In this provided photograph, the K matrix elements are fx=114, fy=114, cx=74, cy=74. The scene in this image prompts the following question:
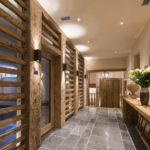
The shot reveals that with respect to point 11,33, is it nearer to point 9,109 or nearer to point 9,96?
point 9,96

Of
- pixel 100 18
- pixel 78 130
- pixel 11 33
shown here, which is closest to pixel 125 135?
pixel 78 130

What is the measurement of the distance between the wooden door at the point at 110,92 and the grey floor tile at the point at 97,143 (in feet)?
22.1

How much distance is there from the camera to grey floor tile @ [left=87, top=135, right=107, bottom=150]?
2.27 meters

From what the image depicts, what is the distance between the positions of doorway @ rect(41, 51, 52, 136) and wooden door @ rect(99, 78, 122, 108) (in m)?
6.76

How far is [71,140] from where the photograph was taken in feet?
8.30

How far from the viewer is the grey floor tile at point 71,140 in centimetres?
236

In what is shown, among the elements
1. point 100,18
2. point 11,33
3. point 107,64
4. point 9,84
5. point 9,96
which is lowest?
point 9,96

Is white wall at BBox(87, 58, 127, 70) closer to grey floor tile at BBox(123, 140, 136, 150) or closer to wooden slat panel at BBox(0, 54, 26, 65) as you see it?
grey floor tile at BBox(123, 140, 136, 150)

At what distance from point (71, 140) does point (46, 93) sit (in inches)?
50.4

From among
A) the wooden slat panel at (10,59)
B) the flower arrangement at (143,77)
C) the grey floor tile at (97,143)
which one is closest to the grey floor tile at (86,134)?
the grey floor tile at (97,143)

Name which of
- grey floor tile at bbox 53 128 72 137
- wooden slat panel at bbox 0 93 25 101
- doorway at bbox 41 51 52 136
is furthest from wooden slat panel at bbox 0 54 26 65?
grey floor tile at bbox 53 128 72 137

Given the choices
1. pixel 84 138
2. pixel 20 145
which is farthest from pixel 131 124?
pixel 20 145

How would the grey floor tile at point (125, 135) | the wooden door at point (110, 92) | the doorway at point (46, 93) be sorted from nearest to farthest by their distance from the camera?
the grey floor tile at point (125, 135)
the doorway at point (46, 93)
the wooden door at point (110, 92)

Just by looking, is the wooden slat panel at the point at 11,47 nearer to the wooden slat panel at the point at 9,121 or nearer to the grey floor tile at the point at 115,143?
the wooden slat panel at the point at 9,121
